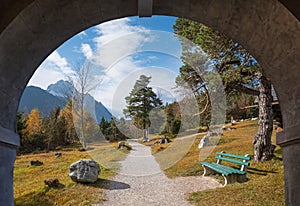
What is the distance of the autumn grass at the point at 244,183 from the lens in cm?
577

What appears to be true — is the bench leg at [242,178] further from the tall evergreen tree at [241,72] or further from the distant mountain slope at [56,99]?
the distant mountain slope at [56,99]

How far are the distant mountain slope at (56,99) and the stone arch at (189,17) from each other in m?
8.87

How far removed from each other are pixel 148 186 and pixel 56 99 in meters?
11.7

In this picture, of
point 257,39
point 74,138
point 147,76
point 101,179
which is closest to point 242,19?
point 257,39

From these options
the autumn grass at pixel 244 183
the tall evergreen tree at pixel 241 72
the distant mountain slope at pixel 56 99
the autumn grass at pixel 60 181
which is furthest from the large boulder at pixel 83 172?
the tall evergreen tree at pixel 241 72

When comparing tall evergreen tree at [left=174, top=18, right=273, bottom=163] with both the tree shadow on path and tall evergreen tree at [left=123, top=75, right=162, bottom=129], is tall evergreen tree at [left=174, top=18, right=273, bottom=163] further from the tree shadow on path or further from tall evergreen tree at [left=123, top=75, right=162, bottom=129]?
the tree shadow on path

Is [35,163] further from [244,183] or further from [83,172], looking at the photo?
[244,183]

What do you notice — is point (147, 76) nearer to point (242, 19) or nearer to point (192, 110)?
point (192, 110)

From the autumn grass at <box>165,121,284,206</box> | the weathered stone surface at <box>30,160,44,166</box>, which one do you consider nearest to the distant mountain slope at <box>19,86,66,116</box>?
the weathered stone surface at <box>30,160,44,166</box>

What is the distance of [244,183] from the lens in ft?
22.5

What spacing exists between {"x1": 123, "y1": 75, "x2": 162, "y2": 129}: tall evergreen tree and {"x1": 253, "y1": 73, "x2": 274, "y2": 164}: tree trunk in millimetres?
4851

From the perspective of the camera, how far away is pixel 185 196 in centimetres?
660

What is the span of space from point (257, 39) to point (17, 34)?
170 cm

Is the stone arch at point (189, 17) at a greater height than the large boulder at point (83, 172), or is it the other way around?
the stone arch at point (189, 17)
